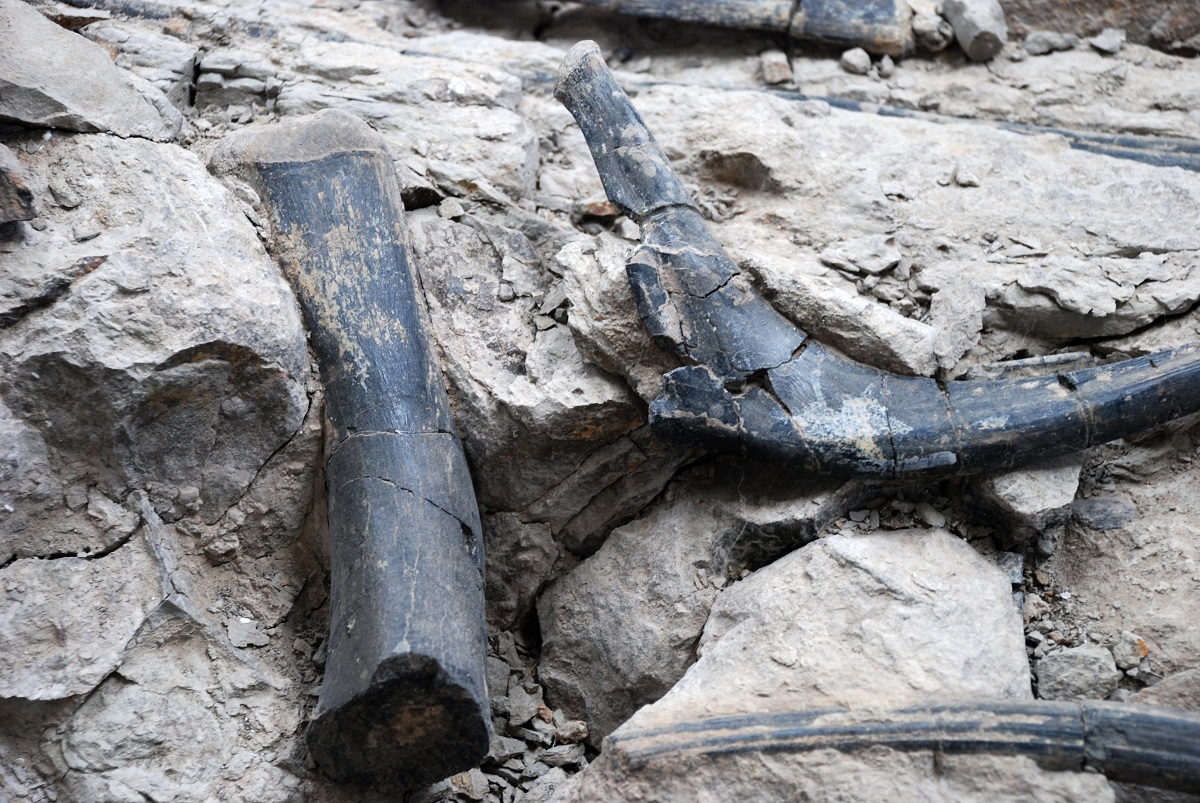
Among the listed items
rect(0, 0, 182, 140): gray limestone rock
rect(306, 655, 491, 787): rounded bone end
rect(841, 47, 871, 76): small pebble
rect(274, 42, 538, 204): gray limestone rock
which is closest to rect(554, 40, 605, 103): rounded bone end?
rect(274, 42, 538, 204): gray limestone rock

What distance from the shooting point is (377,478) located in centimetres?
229

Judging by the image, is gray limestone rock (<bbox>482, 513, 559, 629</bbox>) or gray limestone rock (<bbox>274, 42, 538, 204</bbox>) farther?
gray limestone rock (<bbox>274, 42, 538, 204</bbox>)

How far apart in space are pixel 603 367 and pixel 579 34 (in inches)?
72.8

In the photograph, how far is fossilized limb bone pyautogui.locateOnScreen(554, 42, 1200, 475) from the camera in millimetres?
2301

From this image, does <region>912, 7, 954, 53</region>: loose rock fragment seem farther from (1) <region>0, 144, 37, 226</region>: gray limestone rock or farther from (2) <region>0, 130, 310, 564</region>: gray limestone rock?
(1) <region>0, 144, 37, 226</region>: gray limestone rock

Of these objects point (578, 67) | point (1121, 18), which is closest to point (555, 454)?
point (578, 67)

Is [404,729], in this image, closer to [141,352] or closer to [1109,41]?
[141,352]

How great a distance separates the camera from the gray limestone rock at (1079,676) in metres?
2.19

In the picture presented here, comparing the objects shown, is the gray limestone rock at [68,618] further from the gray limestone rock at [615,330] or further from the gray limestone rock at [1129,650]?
the gray limestone rock at [1129,650]

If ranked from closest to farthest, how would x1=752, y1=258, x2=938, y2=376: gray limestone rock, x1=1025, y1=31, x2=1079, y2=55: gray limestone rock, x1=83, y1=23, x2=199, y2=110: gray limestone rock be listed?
x1=752, y1=258, x2=938, y2=376: gray limestone rock < x1=83, y1=23, x2=199, y2=110: gray limestone rock < x1=1025, y1=31, x2=1079, y2=55: gray limestone rock

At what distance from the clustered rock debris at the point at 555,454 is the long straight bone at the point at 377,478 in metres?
0.11

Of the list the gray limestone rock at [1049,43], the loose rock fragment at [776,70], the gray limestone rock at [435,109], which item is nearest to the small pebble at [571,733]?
the gray limestone rock at [435,109]

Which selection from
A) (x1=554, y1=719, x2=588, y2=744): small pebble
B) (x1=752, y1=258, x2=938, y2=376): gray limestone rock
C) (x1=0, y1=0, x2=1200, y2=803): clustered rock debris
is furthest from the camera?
(x1=554, y1=719, x2=588, y2=744): small pebble

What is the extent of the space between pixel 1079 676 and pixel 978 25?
7.53ft
